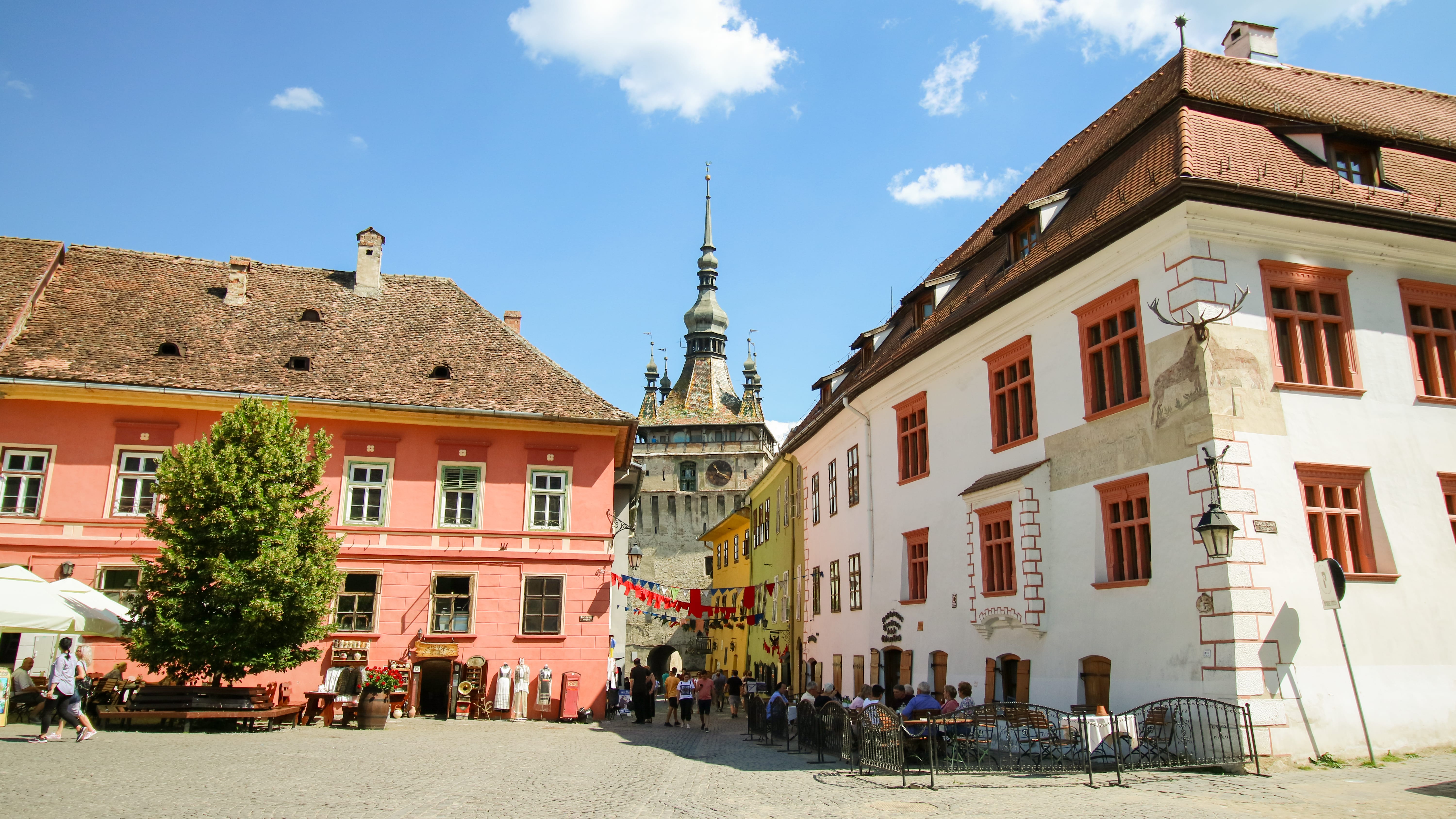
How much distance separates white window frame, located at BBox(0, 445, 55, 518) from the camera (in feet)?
73.8

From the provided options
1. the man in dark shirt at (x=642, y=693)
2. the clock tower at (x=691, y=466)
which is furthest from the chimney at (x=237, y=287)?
the clock tower at (x=691, y=466)

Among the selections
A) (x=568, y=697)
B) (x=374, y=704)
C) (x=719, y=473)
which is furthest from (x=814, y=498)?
(x=719, y=473)

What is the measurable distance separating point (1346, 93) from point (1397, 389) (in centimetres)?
720

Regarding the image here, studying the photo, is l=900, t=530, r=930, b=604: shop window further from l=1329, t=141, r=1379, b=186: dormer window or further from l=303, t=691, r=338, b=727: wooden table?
l=303, t=691, r=338, b=727: wooden table

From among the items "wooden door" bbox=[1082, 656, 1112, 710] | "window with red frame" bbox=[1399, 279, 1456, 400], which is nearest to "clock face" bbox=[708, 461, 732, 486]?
"wooden door" bbox=[1082, 656, 1112, 710]

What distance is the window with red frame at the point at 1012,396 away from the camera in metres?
17.3

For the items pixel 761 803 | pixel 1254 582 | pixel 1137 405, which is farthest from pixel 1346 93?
pixel 761 803

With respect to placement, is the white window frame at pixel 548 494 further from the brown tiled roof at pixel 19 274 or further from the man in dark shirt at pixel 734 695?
the brown tiled roof at pixel 19 274

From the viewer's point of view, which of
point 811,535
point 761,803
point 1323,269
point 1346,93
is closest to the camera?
point 761,803

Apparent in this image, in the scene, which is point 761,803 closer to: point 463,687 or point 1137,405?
point 1137,405

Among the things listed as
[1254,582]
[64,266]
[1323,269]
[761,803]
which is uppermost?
[64,266]

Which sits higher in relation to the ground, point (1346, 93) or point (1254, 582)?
point (1346, 93)

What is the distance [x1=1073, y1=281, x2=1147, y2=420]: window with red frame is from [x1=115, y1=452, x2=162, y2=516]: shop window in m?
20.4

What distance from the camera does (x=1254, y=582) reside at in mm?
12539
